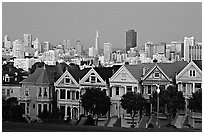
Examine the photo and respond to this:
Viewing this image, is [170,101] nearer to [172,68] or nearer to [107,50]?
[172,68]

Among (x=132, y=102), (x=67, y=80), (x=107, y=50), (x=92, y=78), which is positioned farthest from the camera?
(x=107, y=50)

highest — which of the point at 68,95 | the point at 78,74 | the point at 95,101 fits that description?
the point at 78,74

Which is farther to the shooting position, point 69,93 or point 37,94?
point 37,94

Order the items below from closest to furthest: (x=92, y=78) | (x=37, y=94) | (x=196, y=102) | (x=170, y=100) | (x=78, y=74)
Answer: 1. (x=196, y=102)
2. (x=170, y=100)
3. (x=92, y=78)
4. (x=78, y=74)
5. (x=37, y=94)

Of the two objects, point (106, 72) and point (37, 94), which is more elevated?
point (106, 72)

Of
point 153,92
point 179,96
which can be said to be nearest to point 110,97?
point 153,92

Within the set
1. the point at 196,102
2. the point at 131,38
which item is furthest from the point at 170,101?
the point at 131,38

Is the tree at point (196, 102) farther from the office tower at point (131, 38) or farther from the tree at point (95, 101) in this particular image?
the office tower at point (131, 38)
